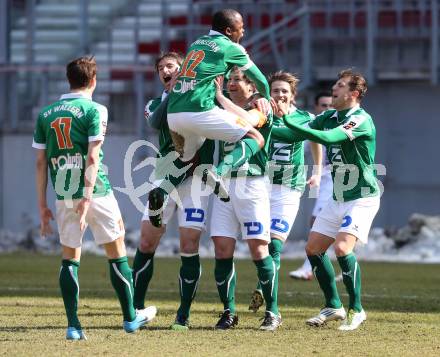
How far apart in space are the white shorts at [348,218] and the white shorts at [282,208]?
3.35 ft

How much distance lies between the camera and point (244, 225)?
8812 mm

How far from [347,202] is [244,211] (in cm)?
88

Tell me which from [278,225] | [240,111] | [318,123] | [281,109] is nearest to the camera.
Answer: [240,111]

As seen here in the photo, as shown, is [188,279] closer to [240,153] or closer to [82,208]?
[240,153]

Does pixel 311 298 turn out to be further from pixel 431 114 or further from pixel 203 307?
pixel 431 114

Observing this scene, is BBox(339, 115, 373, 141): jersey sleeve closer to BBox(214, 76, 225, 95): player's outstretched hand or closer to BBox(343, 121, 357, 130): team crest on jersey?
BBox(343, 121, 357, 130): team crest on jersey

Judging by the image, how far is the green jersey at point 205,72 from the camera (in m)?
8.52

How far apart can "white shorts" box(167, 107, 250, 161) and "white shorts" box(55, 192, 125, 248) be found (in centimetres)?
85

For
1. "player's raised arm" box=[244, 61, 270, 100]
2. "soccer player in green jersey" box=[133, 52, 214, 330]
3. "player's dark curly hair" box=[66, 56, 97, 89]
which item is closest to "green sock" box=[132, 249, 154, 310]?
"soccer player in green jersey" box=[133, 52, 214, 330]

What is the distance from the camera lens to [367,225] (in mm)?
9070

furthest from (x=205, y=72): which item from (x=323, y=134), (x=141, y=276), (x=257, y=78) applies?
(x=141, y=276)

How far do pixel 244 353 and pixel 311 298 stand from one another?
3.93 meters

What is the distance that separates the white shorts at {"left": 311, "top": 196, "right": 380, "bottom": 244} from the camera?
897 centimetres

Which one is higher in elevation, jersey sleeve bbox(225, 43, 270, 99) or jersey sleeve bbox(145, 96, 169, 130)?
jersey sleeve bbox(225, 43, 270, 99)
